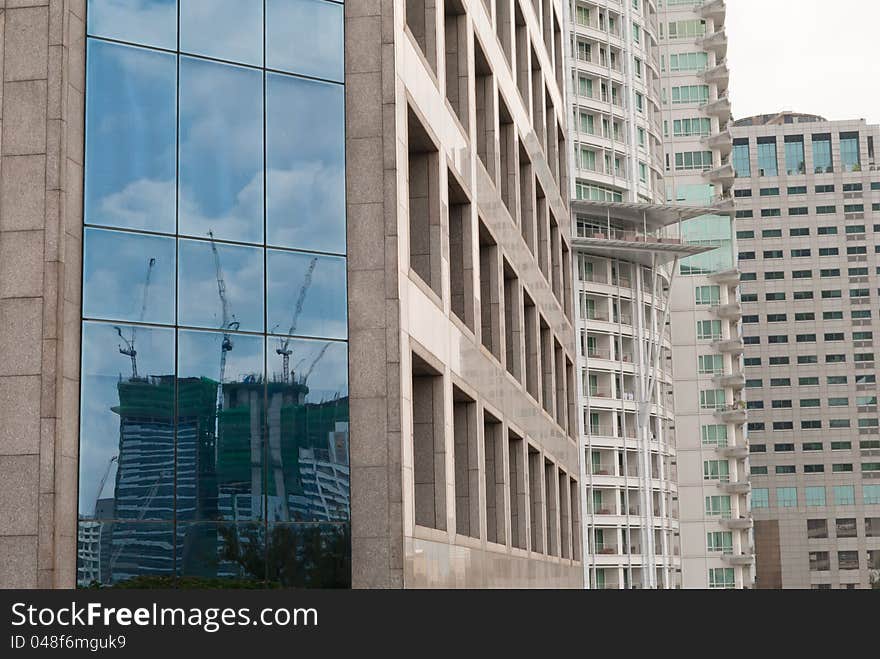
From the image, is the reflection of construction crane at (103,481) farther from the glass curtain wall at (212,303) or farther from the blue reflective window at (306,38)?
the blue reflective window at (306,38)

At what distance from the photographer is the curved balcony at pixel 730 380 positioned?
418 feet

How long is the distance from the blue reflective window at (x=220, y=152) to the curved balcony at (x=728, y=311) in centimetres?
11011

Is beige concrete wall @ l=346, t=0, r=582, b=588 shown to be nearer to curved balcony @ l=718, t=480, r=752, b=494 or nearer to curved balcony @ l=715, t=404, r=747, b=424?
curved balcony @ l=718, t=480, r=752, b=494

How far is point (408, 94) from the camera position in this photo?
25.6 metres

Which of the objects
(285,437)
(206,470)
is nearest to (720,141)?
(285,437)

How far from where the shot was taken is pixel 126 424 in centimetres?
2169

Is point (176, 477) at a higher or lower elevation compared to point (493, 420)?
lower

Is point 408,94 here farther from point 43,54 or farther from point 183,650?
point 183,650

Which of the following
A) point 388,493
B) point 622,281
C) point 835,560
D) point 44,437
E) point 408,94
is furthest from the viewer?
point 835,560

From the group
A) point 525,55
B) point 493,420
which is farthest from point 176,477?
point 525,55

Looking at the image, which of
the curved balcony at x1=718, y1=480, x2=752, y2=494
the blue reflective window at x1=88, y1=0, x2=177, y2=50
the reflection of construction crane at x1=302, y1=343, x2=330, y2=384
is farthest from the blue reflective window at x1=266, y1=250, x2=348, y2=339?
the curved balcony at x1=718, y1=480, x2=752, y2=494

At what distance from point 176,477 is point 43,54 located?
7.46 meters

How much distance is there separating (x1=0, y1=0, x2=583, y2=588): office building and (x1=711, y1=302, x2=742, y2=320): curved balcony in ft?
349

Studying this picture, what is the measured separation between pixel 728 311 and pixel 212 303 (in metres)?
111
